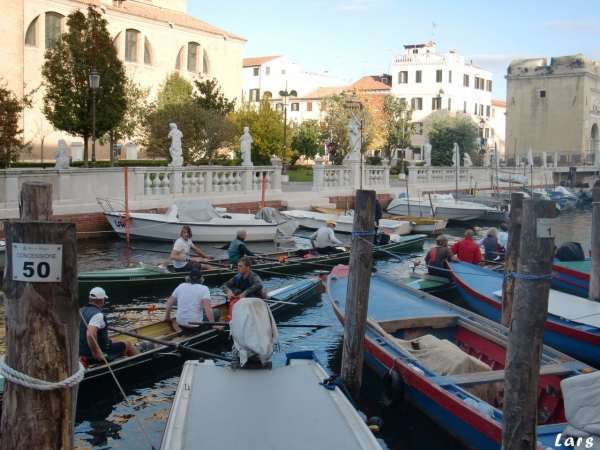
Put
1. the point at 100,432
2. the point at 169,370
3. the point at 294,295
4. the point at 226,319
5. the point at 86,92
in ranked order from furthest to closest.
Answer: the point at 86,92, the point at 294,295, the point at 226,319, the point at 169,370, the point at 100,432

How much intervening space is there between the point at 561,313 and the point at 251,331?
5.60 m

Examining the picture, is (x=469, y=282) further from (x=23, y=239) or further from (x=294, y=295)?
(x=23, y=239)

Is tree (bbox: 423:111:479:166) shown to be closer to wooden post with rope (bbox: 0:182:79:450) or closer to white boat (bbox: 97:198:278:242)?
white boat (bbox: 97:198:278:242)

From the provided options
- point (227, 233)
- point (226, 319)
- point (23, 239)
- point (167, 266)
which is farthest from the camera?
point (227, 233)

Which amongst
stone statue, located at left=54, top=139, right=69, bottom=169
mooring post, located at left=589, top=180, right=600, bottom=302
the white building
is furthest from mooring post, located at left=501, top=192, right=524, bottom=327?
the white building

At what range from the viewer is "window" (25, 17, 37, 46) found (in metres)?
42.9

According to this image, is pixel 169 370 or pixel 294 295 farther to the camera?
pixel 294 295

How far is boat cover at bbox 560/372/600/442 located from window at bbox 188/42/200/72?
166 ft

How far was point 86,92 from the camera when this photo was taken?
24797 mm

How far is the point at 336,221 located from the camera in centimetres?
2405

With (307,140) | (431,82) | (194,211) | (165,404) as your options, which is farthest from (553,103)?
(165,404)

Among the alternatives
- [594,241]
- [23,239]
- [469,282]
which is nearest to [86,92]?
[469,282]

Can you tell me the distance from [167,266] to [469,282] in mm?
6269

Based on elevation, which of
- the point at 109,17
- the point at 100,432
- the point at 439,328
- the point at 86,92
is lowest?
the point at 100,432
